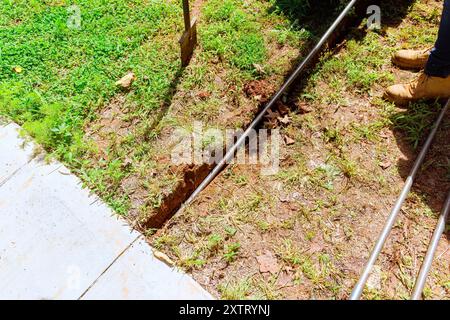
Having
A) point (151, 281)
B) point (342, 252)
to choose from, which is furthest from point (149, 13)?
point (342, 252)

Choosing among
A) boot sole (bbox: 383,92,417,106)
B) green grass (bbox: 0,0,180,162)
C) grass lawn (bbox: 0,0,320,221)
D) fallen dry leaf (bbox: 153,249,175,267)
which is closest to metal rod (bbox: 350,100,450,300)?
boot sole (bbox: 383,92,417,106)

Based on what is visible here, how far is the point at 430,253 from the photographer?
2.53 metres

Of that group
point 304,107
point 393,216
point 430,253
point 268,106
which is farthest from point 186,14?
point 430,253

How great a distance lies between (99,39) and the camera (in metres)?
3.70

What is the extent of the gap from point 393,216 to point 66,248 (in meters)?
2.39

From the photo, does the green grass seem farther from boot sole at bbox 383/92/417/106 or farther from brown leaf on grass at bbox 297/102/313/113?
boot sole at bbox 383/92/417/106

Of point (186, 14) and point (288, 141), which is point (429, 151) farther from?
point (186, 14)

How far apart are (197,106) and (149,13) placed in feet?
→ 4.65

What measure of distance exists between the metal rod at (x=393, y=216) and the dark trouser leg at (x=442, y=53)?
0.36m

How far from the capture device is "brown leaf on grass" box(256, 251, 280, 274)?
254 cm
